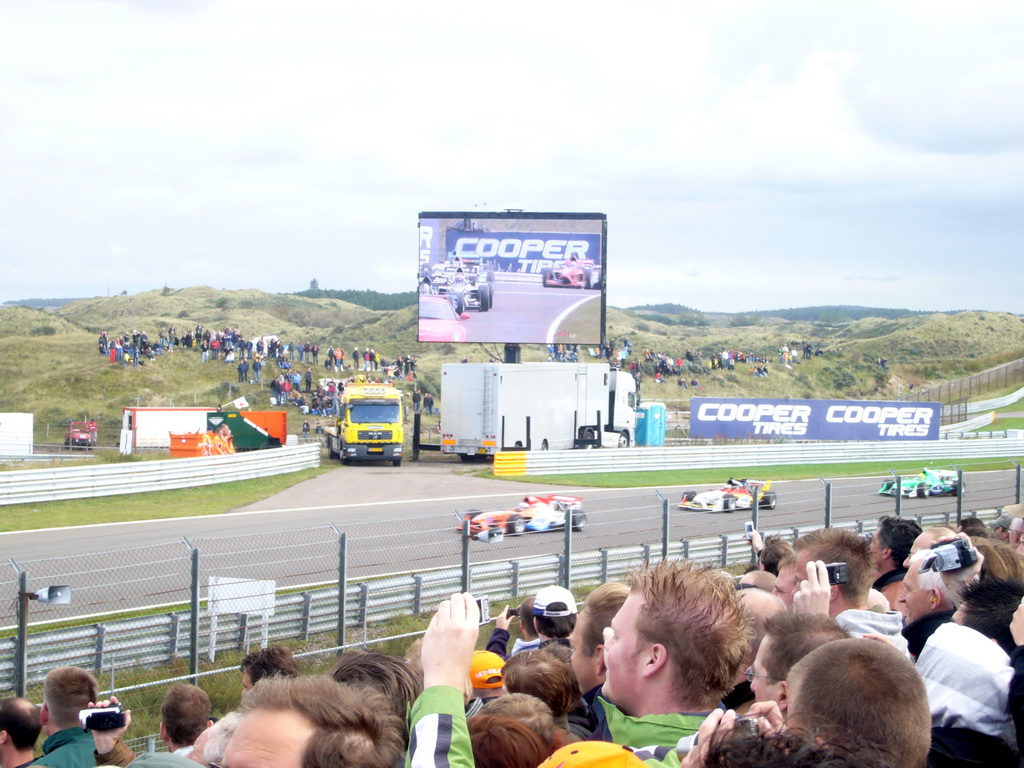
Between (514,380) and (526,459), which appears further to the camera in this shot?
(514,380)

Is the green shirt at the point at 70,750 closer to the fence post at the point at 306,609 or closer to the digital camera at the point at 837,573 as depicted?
the digital camera at the point at 837,573

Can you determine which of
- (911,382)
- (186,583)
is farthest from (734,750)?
(911,382)

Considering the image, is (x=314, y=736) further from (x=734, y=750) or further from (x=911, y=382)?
(x=911, y=382)

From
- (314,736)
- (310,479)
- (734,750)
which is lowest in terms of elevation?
(310,479)

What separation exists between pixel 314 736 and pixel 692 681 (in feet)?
3.51

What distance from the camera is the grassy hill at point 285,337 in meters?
49.3

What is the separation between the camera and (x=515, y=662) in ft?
13.2

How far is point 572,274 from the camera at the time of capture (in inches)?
1503

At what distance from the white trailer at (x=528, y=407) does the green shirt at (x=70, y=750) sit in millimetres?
30337

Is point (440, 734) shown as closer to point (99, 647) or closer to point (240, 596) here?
point (99, 647)

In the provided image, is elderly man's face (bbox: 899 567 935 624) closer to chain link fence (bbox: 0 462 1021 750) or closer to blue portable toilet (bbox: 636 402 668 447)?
chain link fence (bbox: 0 462 1021 750)

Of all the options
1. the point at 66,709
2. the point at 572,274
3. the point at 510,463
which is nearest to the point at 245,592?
the point at 66,709

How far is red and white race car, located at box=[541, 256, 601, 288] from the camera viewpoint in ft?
125

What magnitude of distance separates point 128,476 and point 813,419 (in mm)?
28466
